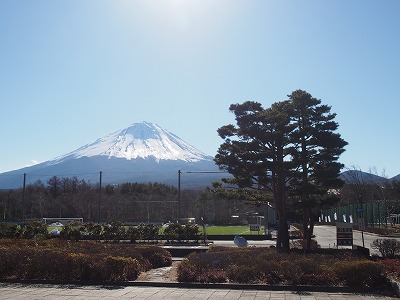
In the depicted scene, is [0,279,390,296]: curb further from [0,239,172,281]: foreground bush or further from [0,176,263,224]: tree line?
[0,176,263,224]: tree line

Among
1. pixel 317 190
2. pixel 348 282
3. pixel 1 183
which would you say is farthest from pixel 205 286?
pixel 1 183

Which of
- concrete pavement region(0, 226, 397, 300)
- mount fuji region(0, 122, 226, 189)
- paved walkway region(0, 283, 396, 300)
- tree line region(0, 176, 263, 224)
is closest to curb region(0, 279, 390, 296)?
concrete pavement region(0, 226, 397, 300)

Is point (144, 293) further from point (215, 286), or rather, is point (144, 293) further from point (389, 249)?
point (389, 249)

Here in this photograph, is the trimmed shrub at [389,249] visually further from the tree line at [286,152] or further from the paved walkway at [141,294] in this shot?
the paved walkway at [141,294]

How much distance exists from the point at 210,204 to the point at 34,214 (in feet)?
71.3

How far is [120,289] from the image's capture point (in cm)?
1060

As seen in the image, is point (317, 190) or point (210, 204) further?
point (210, 204)

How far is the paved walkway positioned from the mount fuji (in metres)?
104

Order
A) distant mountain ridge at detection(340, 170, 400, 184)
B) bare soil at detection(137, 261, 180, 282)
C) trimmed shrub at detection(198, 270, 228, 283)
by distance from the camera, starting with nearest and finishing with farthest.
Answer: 1. trimmed shrub at detection(198, 270, 228, 283)
2. bare soil at detection(137, 261, 180, 282)
3. distant mountain ridge at detection(340, 170, 400, 184)

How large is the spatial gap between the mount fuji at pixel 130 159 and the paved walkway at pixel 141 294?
10416 centimetres

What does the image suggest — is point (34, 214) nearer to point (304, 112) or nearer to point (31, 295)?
point (304, 112)

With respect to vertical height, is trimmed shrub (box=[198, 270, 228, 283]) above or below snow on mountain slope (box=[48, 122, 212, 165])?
below

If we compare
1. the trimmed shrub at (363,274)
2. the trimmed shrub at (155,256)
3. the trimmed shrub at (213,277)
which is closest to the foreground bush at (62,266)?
the trimmed shrub at (213,277)

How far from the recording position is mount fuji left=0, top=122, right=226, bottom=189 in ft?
431
